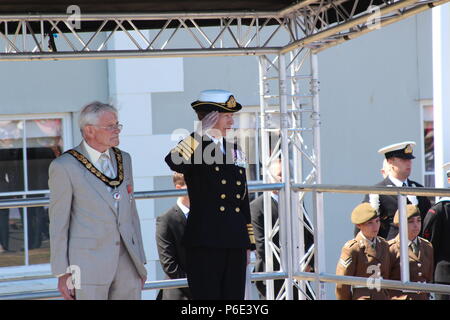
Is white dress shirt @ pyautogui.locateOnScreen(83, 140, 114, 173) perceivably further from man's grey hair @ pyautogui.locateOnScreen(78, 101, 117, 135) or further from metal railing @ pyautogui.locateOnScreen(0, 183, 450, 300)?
metal railing @ pyautogui.locateOnScreen(0, 183, 450, 300)

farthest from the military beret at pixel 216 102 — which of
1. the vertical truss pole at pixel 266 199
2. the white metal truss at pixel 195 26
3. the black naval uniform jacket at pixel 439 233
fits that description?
the black naval uniform jacket at pixel 439 233

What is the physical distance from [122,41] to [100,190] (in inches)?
231

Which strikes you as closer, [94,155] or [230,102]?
[94,155]

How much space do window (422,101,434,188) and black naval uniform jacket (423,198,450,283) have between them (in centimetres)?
485

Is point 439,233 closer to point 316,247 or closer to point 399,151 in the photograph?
point 316,247

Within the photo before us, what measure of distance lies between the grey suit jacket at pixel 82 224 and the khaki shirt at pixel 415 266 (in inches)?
106

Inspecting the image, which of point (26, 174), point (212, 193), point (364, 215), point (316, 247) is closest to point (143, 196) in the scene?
point (212, 193)

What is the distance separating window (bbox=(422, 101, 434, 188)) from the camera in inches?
476

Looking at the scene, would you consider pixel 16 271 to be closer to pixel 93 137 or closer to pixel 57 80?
pixel 57 80

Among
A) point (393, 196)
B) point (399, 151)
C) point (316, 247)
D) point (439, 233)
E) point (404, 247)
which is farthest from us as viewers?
point (399, 151)

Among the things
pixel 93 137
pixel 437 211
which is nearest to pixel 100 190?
pixel 93 137

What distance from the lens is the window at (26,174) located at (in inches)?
422

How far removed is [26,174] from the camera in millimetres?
10758

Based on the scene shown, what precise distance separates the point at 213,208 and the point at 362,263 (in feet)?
6.76
